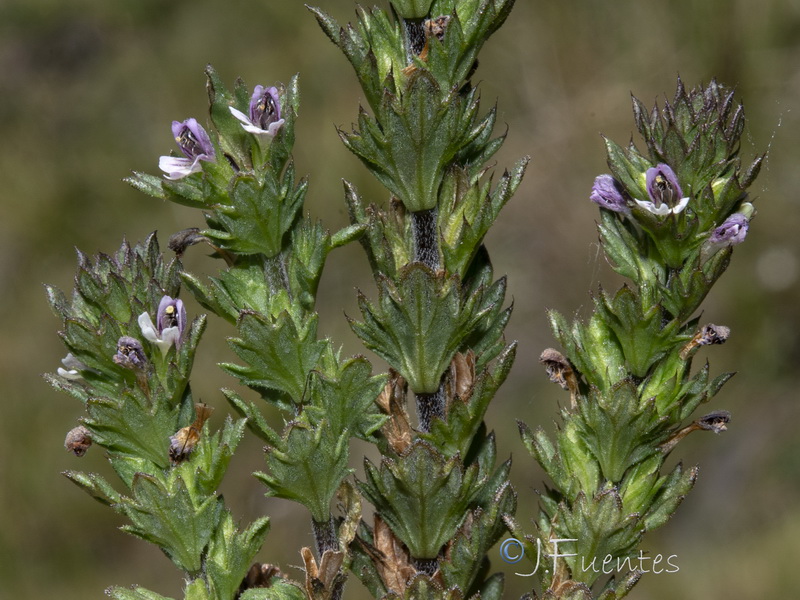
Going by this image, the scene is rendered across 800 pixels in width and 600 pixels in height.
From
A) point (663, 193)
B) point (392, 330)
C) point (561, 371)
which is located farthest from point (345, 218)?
point (663, 193)

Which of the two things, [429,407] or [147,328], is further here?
[429,407]

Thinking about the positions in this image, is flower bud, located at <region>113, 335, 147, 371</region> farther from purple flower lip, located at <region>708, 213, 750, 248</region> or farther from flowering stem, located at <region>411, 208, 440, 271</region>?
purple flower lip, located at <region>708, 213, 750, 248</region>

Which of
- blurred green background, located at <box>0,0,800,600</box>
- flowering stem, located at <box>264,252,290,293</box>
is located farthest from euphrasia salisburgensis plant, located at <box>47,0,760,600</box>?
blurred green background, located at <box>0,0,800,600</box>

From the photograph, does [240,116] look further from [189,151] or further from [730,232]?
[730,232]

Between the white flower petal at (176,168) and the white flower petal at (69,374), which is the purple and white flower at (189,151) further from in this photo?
the white flower petal at (69,374)

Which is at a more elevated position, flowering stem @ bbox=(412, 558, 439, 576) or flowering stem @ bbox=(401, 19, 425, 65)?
flowering stem @ bbox=(401, 19, 425, 65)

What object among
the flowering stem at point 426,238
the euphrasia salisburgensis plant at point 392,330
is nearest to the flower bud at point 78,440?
the euphrasia salisburgensis plant at point 392,330

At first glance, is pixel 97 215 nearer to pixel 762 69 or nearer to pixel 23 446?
pixel 23 446
